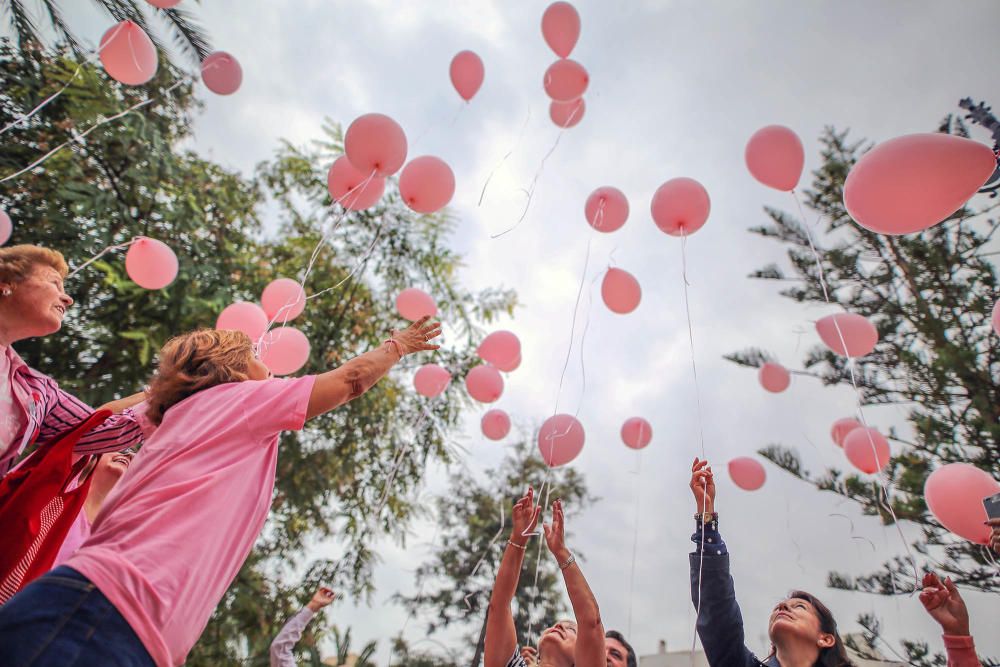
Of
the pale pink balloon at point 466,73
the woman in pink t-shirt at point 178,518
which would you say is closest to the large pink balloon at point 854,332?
the pale pink balloon at point 466,73

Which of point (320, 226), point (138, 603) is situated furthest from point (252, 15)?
point (138, 603)

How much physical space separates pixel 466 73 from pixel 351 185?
4.00 ft

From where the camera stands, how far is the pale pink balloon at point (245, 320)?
3490 millimetres

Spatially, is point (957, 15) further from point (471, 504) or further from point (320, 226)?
point (471, 504)

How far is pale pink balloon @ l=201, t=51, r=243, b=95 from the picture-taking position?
4332 millimetres

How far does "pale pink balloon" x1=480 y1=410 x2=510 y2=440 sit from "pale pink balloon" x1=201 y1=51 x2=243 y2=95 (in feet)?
11.4

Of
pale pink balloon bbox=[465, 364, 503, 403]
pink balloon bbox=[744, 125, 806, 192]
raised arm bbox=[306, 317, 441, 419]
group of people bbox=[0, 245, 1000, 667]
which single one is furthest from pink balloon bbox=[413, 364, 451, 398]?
raised arm bbox=[306, 317, 441, 419]

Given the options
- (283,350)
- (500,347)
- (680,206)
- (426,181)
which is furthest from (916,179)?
(283,350)

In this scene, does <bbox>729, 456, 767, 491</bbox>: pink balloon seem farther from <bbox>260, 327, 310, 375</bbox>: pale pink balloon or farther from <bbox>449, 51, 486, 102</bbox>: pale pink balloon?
<bbox>449, 51, 486, 102</bbox>: pale pink balloon

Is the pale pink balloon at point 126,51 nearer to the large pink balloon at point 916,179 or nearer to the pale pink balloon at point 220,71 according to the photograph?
the pale pink balloon at point 220,71

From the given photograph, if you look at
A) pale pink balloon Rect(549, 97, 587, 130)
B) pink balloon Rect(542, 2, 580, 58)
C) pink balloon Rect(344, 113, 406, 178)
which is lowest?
pink balloon Rect(344, 113, 406, 178)

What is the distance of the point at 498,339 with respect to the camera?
14.3 ft

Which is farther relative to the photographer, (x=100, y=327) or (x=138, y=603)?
(x=100, y=327)

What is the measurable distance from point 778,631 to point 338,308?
19.0 feet
